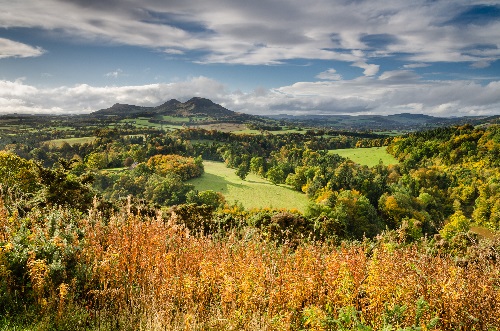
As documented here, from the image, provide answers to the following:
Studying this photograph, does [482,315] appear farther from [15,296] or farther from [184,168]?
[184,168]

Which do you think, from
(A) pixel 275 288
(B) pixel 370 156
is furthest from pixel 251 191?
(A) pixel 275 288

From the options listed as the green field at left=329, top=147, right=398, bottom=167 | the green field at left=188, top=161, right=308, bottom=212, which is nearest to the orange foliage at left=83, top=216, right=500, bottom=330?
the green field at left=188, top=161, right=308, bottom=212

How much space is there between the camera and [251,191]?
84.2 meters

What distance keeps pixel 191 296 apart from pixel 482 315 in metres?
4.37

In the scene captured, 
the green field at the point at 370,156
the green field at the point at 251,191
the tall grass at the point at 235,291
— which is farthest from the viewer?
the green field at the point at 370,156

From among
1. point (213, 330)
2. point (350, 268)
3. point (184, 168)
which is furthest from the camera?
point (184, 168)

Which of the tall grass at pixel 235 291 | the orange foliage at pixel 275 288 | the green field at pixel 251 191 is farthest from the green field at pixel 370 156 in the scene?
the tall grass at pixel 235 291

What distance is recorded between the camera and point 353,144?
179 m

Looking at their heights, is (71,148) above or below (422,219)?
above

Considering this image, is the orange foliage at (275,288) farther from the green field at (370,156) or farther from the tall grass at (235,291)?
the green field at (370,156)

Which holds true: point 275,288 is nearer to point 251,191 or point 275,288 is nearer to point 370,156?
point 251,191

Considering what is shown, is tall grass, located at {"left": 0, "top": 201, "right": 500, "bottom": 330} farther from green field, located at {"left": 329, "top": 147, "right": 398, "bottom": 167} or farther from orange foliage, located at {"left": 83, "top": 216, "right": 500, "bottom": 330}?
green field, located at {"left": 329, "top": 147, "right": 398, "bottom": 167}

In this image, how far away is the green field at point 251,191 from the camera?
7526 cm

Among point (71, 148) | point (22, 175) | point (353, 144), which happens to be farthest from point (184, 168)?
point (353, 144)
